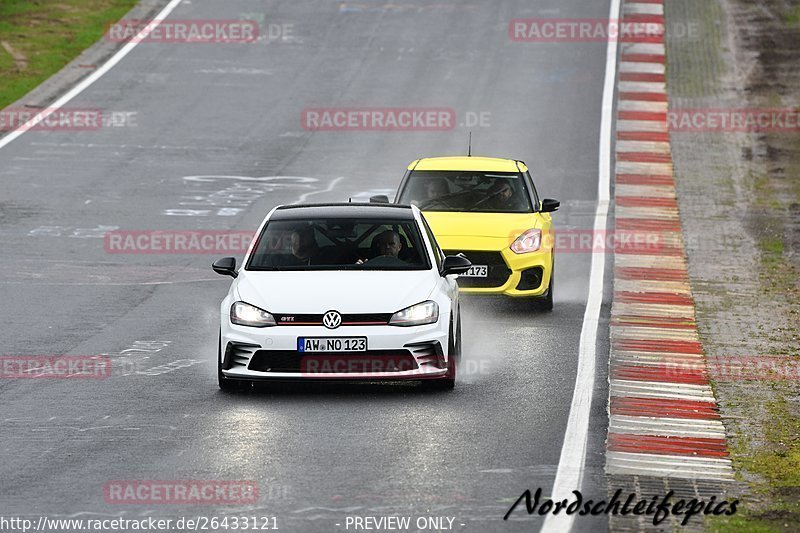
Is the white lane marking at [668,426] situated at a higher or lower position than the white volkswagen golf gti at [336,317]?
lower

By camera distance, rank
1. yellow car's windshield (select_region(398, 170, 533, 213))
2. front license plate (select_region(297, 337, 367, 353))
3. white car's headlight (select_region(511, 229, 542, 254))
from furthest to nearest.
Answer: yellow car's windshield (select_region(398, 170, 533, 213)) < white car's headlight (select_region(511, 229, 542, 254)) < front license plate (select_region(297, 337, 367, 353))

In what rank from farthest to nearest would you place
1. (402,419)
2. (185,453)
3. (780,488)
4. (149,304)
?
(149,304) < (402,419) < (185,453) < (780,488)

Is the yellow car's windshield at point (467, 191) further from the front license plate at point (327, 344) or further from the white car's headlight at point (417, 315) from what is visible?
the front license plate at point (327, 344)

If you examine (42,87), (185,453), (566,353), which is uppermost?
(185,453)

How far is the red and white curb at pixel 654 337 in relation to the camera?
33.8 ft

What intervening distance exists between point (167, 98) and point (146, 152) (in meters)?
4.07

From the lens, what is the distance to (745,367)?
44.5 feet

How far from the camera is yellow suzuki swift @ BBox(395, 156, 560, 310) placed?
1655 centimetres

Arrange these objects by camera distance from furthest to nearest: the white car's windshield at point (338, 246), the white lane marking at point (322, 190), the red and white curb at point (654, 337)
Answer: the white lane marking at point (322, 190) < the white car's windshield at point (338, 246) < the red and white curb at point (654, 337)

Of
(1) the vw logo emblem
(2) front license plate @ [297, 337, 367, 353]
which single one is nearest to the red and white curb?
(2) front license plate @ [297, 337, 367, 353]

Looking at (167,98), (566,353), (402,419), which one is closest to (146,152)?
(167,98)

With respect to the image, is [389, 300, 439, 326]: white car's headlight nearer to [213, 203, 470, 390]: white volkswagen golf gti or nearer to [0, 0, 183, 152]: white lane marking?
[213, 203, 470, 390]: white volkswagen golf gti

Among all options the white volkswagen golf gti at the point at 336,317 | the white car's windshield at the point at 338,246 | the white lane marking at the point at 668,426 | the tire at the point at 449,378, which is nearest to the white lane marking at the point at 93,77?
the white car's windshield at the point at 338,246

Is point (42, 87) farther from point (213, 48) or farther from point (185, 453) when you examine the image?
point (185, 453)
